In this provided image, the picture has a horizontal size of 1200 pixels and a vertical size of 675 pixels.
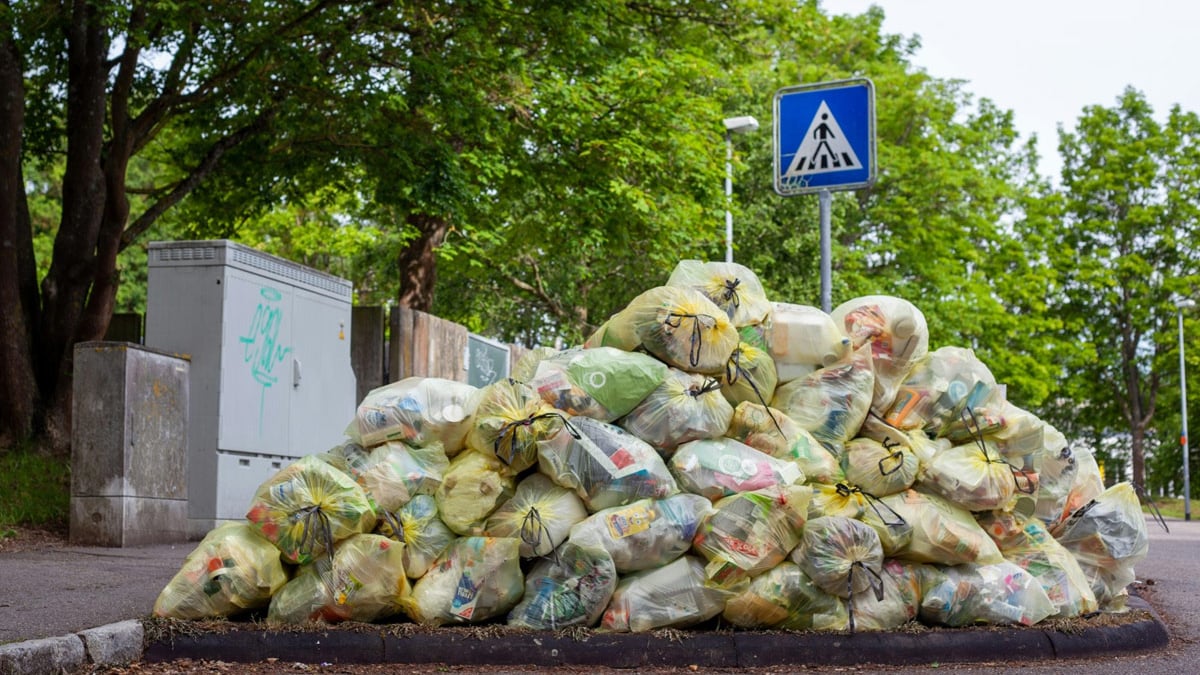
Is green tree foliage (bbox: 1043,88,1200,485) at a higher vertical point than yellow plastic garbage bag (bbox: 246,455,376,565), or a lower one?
higher

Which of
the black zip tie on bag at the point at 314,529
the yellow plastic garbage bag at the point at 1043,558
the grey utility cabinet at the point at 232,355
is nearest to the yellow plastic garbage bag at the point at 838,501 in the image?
the yellow plastic garbage bag at the point at 1043,558

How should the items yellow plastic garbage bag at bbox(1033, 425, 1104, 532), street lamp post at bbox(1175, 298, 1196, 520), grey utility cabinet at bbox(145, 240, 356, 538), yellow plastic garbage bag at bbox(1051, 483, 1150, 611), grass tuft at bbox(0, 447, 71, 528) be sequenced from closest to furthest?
yellow plastic garbage bag at bbox(1033, 425, 1104, 532) < yellow plastic garbage bag at bbox(1051, 483, 1150, 611) < grass tuft at bbox(0, 447, 71, 528) < grey utility cabinet at bbox(145, 240, 356, 538) < street lamp post at bbox(1175, 298, 1196, 520)

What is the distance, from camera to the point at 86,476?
9.07 meters

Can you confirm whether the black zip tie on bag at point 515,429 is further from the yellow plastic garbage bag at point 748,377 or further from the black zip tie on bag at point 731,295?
the black zip tie on bag at point 731,295

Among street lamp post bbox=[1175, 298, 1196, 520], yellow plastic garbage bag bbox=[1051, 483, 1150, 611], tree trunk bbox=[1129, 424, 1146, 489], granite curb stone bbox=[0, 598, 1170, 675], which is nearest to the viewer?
granite curb stone bbox=[0, 598, 1170, 675]

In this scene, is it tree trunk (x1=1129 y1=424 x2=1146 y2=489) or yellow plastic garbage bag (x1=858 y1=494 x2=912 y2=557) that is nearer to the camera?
yellow plastic garbage bag (x1=858 y1=494 x2=912 y2=557)

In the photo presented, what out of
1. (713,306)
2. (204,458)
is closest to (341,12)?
(204,458)

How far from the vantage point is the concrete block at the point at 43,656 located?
4.40 meters

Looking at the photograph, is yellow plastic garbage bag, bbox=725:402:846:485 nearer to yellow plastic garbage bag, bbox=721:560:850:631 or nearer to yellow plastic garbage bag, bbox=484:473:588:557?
yellow plastic garbage bag, bbox=721:560:850:631

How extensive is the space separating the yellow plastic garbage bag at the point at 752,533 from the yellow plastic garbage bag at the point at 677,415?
0.46m

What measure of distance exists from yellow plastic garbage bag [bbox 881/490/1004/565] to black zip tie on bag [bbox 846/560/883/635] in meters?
0.27

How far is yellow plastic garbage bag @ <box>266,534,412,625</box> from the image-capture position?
545 cm

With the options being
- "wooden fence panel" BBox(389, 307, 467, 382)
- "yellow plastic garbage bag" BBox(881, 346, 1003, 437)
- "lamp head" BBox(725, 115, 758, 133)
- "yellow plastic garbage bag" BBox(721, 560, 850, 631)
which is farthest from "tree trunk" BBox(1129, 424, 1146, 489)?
"yellow plastic garbage bag" BBox(721, 560, 850, 631)

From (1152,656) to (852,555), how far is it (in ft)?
5.42
